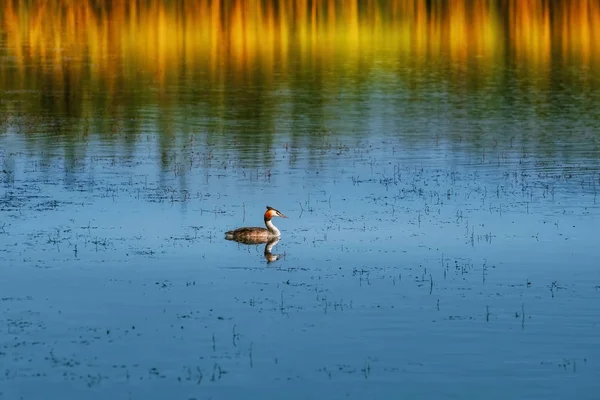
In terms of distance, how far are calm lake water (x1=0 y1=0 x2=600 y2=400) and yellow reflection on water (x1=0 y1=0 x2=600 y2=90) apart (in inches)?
131

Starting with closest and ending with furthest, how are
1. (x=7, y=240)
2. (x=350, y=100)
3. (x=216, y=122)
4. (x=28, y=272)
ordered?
(x=28, y=272) < (x=7, y=240) < (x=216, y=122) < (x=350, y=100)

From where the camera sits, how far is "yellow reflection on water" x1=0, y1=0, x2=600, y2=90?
224 feet

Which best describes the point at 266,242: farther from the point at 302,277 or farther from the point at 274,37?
the point at 274,37

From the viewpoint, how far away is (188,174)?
3531cm

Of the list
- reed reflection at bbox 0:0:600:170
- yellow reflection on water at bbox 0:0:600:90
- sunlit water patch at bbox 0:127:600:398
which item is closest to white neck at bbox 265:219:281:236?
sunlit water patch at bbox 0:127:600:398

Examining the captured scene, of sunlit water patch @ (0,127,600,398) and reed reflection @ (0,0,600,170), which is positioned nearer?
sunlit water patch @ (0,127,600,398)

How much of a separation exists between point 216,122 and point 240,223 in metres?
19.2

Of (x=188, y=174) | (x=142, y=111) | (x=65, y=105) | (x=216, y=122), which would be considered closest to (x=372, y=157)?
(x=188, y=174)

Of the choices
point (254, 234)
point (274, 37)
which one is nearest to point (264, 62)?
point (274, 37)

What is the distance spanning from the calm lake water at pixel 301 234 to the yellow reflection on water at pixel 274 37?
3.32 meters

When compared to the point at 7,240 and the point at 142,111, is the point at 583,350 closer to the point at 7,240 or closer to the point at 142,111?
the point at 7,240

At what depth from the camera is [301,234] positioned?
90.2 feet

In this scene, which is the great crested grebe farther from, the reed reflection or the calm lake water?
the reed reflection

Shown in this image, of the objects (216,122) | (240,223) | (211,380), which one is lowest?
(211,380)
